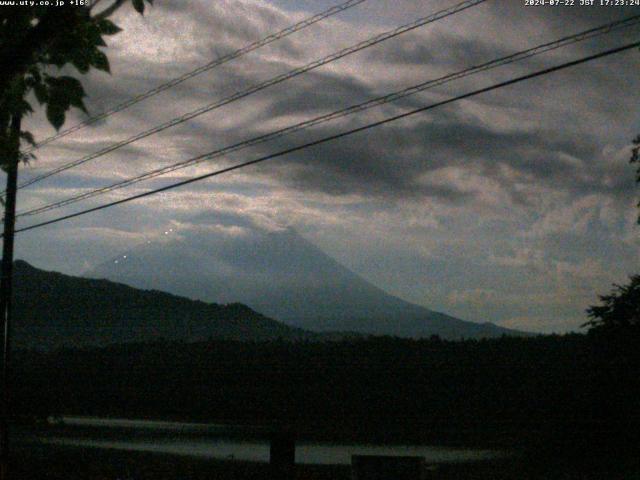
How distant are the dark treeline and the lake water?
13.3ft

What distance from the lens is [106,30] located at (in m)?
6.32

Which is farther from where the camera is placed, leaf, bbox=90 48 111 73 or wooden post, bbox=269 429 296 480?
wooden post, bbox=269 429 296 480

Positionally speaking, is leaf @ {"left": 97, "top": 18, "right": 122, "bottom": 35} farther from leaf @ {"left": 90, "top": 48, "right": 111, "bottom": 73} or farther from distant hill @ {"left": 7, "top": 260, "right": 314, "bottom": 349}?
distant hill @ {"left": 7, "top": 260, "right": 314, "bottom": 349}

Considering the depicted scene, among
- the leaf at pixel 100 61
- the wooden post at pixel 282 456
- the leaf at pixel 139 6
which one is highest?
the leaf at pixel 139 6

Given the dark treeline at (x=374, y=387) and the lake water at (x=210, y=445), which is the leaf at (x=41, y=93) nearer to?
the lake water at (x=210, y=445)

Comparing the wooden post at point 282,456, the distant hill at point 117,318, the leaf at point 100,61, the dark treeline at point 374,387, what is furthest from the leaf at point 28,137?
the distant hill at point 117,318

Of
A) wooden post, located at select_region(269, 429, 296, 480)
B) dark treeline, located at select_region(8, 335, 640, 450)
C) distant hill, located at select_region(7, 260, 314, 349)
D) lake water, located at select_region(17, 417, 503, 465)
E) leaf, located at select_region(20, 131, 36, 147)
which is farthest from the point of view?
distant hill, located at select_region(7, 260, 314, 349)

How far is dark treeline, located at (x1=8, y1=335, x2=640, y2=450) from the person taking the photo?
94.4 ft

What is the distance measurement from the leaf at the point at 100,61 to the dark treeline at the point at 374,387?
23.1 m

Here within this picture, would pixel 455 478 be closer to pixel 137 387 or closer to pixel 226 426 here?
pixel 226 426

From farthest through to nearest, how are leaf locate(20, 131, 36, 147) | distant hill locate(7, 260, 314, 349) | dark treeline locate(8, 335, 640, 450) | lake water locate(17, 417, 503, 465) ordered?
Result: distant hill locate(7, 260, 314, 349), dark treeline locate(8, 335, 640, 450), lake water locate(17, 417, 503, 465), leaf locate(20, 131, 36, 147)

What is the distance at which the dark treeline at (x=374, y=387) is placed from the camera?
28766mm

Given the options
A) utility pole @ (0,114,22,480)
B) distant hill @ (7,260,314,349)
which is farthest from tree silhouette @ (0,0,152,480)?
distant hill @ (7,260,314,349)

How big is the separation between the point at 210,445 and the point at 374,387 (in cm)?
2212
